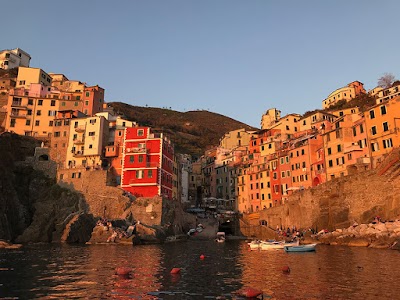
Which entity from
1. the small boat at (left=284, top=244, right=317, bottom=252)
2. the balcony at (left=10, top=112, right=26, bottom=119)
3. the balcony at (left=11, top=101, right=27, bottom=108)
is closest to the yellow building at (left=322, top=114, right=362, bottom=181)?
the small boat at (left=284, top=244, right=317, bottom=252)

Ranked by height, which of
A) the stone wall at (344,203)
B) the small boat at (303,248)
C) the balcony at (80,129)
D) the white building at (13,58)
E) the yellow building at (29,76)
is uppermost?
the white building at (13,58)

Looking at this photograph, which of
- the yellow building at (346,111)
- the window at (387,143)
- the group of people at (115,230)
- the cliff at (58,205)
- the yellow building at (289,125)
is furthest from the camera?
the yellow building at (289,125)

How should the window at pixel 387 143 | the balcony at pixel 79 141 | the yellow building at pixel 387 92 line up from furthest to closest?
the yellow building at pixel 387 92 < the balcony at pixel 79 141 < the window at pixel 387 143

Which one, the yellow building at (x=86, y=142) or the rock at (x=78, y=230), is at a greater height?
the yellow building at (x=86, y=142)

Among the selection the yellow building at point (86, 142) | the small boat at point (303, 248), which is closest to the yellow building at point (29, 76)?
the yellow building at point (86, 142)

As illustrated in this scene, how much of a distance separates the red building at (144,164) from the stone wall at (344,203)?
26.0 meters

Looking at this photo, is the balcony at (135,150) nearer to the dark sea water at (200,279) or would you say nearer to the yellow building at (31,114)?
the yellow building at (31,114)

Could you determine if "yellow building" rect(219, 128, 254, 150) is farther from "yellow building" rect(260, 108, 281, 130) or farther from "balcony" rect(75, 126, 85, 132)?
"balcony" rect(75, 126, 85, 132)

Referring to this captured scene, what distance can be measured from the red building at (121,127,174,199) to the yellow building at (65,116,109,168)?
6966mm

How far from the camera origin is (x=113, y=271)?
26.9m

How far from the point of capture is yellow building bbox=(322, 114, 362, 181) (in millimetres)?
63025

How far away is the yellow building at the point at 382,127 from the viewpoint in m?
53.8

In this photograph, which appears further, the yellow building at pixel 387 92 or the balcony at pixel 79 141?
the yellow building at pixel 387 92

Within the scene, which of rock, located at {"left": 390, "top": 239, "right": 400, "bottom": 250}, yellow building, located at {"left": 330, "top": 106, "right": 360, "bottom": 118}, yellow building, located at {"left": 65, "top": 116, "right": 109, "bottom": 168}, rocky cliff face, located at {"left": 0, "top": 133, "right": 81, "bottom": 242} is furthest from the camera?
yellow building, located at {"left": 330, "top": 106, "right": 360, "bottom": 118}
